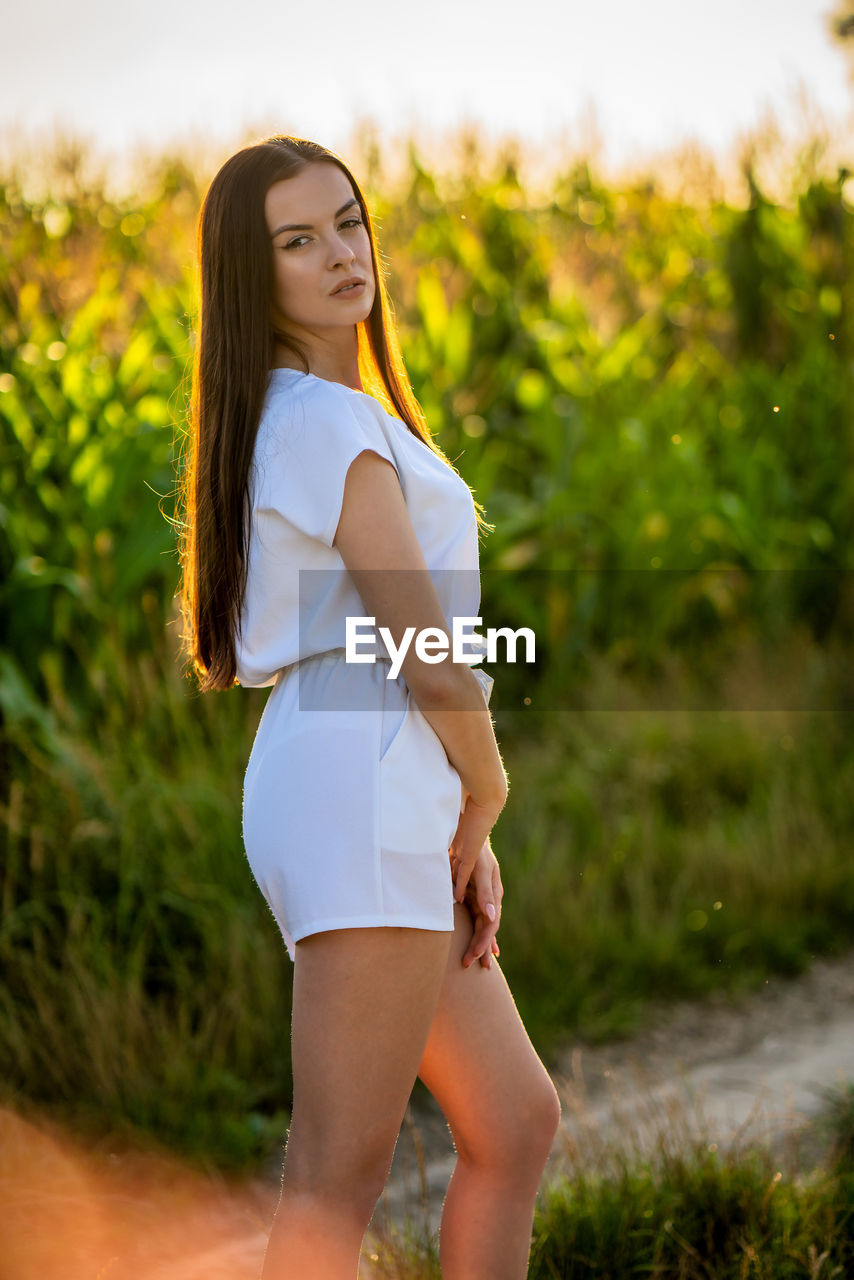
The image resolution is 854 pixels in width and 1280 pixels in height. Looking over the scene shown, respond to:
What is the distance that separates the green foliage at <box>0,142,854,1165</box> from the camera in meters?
3.29

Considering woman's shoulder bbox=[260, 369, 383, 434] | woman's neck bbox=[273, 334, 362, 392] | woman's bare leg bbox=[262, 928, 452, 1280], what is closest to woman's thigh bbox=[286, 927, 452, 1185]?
woman's bare leg bbox=[262, 928, 452, 1280]

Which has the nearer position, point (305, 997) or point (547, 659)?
point (305, 997)

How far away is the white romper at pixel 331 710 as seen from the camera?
1.50 metres

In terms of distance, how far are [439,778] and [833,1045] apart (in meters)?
2.57

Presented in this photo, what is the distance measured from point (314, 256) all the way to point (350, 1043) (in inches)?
39.6

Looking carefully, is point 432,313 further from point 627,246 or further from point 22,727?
point 22,727

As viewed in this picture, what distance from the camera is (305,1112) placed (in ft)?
4.97

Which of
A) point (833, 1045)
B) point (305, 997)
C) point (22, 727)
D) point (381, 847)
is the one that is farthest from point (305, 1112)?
point (833, 1045)

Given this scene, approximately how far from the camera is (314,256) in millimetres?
1660

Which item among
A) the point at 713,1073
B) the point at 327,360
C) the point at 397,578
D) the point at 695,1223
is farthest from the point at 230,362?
the point at 713,1073

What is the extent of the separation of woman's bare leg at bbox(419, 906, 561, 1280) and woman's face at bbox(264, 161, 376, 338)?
0.84 m

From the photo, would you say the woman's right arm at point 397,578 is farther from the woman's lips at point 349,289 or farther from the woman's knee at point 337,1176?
the woman's knee at point 337,1176

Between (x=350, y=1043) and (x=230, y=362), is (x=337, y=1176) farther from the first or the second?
(x=230, y=362)

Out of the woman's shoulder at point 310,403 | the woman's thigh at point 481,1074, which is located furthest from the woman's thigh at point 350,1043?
the woman's shoulder at point 310,403
